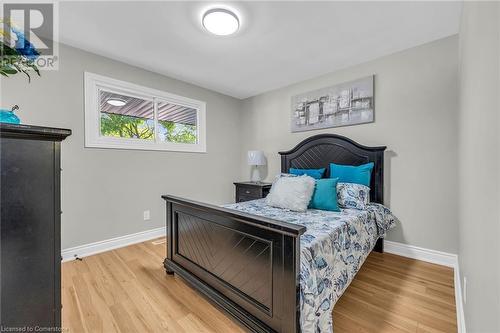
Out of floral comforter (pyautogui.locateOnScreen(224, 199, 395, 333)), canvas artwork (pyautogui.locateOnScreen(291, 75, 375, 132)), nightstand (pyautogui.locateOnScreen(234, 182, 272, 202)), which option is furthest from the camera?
nightstand (pyautogui.locateOnScreen(234, 182, 272, 202))

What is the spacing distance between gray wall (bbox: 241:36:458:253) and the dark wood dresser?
121 inches

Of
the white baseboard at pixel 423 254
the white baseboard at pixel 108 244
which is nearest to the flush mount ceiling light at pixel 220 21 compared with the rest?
the white baseboard at pixel 108 244

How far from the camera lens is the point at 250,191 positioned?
3684mm

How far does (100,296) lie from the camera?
1852 millimetres

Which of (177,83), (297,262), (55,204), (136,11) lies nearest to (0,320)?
(55,204)

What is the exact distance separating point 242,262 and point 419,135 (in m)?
2.44

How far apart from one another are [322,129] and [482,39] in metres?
2.41

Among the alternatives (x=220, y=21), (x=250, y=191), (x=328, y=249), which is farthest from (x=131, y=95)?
(x=328, y=249)

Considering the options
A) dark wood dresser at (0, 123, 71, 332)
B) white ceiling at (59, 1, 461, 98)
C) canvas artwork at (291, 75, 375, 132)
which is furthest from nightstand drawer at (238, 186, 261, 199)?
dark wood dresser at (0, 123, 71, 332)

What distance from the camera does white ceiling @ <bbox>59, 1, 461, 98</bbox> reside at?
1.95 metres

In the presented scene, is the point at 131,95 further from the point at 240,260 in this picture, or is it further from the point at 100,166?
the point at 240,260

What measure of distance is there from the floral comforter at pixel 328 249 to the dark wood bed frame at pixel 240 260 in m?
0.09

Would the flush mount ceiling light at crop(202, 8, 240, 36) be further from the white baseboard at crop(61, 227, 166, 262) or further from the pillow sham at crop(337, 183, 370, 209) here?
the white baseboard at crop(61, 227, 166, 262)

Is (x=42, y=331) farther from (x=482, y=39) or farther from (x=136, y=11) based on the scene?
(x=136, y=11)
